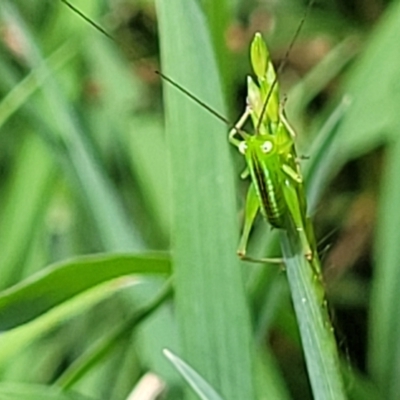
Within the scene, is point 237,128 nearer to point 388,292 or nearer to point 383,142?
point 388,292

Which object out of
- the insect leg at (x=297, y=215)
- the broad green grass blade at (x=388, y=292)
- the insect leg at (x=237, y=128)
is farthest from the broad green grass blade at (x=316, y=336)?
the broad green grass blade at (x=388, y=292)

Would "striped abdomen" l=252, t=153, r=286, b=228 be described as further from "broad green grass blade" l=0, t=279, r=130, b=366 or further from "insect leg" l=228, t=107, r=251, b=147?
"broad green grass blade" l=0, t=279, r=130, b=366

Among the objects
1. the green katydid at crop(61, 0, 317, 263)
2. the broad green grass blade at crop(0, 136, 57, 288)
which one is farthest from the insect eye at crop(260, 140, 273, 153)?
the broad green grass blade at crop(0, 136, 57, 288)

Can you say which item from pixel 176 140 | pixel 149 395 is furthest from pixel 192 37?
A: pixel 149 395

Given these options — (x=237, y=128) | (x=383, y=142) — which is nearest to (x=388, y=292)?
(x=383, y=142)

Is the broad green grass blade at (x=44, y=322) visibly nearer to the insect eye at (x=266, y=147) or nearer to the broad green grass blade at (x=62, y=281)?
the broad green grass blade at (x=62, y=281)

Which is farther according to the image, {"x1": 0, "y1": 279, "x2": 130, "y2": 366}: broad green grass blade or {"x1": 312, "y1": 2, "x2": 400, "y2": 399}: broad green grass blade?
{"x1": 312, "y1": 2, "x2": 400, "y2": 399}: broad green grass blade
